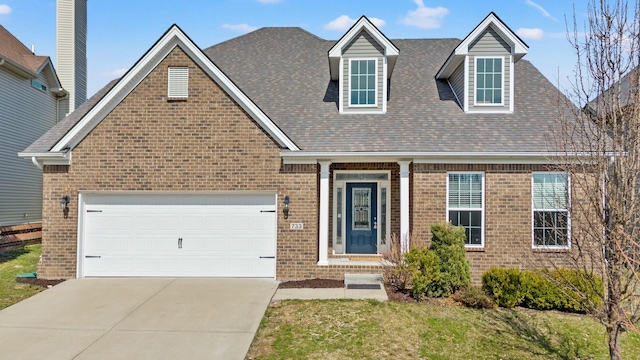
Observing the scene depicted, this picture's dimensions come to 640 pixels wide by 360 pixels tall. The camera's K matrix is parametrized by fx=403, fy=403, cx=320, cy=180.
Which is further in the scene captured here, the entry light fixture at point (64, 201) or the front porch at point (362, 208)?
the front porch at point (362, 208)

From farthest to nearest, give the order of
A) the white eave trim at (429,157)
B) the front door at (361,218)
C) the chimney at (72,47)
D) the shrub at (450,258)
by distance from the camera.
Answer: the chimney at (72,47), the front door at (361,218), the white eave trim at (429,157), the shrub at (450,258)

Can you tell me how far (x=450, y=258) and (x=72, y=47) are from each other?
20.6m

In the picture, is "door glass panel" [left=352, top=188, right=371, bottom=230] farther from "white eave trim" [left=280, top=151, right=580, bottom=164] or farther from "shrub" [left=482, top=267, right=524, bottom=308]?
"shrub" [left=482, top=267, right=524, bottom=308]

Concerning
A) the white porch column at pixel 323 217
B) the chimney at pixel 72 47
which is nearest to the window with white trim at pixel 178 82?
the white porch column at pixel 323 217

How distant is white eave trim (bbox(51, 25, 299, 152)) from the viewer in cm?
1041

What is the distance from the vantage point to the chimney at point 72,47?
19.1m

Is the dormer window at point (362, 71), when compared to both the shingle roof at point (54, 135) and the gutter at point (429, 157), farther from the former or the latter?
the shingle roof at point (54, 135)

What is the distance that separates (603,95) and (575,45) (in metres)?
0.92

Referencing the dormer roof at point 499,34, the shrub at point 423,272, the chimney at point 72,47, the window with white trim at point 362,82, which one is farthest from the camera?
the chimney at point 72,47

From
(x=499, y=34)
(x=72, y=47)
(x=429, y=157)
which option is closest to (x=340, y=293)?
(x=429, y=157)

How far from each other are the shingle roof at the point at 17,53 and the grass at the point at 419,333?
17.9 meters

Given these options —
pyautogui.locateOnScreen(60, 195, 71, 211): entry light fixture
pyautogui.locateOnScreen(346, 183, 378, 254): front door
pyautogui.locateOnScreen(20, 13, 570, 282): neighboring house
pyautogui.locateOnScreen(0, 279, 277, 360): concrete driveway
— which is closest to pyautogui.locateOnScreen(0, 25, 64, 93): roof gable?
pyautogui.locateOnScreen(20, 13, 570, 282): neighboring house

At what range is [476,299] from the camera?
28.0 ft

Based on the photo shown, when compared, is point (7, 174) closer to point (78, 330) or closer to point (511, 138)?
point (78, 330)
